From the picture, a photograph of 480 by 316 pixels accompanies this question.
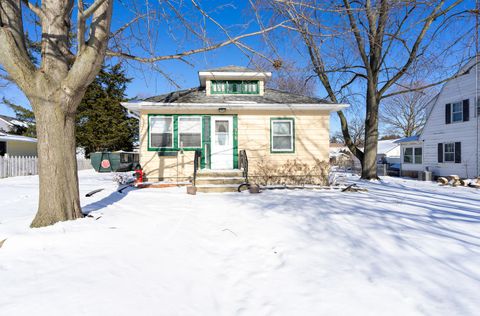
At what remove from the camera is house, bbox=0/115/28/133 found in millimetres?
25192

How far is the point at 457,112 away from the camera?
47.7 ft

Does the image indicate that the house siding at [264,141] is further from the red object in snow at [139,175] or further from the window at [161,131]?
the red object in snow at [139,175]

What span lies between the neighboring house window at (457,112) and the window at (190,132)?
51.4 feet

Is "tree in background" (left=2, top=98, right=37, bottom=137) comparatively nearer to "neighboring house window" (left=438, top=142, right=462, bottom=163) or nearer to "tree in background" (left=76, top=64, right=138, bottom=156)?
"tree in background" (left=76, top=64, right=138, bottom=156)

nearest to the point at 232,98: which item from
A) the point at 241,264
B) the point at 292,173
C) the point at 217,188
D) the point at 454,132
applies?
the point at 292,173

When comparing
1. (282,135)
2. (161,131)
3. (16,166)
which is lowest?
(16,166)

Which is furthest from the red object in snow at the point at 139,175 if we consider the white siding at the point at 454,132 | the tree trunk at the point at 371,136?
the white siding at the point at 454,132

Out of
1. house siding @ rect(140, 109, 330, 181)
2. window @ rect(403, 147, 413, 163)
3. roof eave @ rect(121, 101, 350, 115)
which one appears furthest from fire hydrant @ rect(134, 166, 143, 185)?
window @ rect(403, 147, 413, 163)

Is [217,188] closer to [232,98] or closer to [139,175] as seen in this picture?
[139,175]

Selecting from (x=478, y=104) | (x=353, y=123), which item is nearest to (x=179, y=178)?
(x=478, y=104)

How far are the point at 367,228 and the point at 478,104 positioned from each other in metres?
15.3

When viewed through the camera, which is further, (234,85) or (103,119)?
(103,119)

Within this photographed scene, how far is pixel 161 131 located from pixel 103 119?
1750cm

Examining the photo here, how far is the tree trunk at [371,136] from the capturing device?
1289 cm
